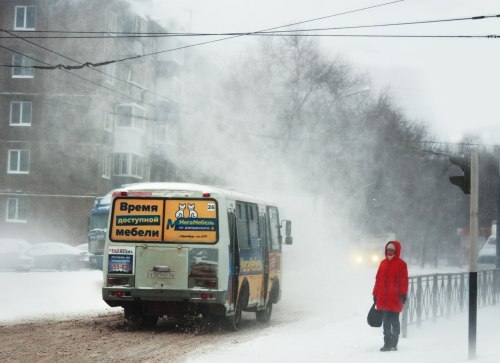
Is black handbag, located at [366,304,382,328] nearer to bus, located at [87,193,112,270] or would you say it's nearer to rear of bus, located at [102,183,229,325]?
rear of bus, located at [102,183,229,325]

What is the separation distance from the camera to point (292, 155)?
43438mm

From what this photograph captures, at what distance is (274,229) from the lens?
773 inches

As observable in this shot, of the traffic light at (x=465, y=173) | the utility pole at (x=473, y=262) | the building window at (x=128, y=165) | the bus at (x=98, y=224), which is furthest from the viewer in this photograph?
the building window at (x=128, y=165)

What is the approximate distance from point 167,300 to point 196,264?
752mm

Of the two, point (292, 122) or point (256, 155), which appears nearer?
point (256, 155)

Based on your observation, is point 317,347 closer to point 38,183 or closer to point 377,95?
point 377,95

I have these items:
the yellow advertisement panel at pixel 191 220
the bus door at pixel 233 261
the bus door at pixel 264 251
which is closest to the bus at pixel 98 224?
the bus door at pixel 264 251

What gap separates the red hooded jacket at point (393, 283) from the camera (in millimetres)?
12203

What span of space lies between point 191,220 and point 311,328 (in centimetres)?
289

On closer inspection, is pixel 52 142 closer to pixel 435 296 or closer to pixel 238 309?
pixel 435 296

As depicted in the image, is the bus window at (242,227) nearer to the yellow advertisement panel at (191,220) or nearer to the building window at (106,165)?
the yellow advertisement panel at (191,220)

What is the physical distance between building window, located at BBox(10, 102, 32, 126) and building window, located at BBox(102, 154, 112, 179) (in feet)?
16.7

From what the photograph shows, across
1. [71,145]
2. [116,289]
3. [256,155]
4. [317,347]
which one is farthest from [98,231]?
[317,347]

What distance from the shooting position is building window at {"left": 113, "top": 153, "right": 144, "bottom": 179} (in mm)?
52166
